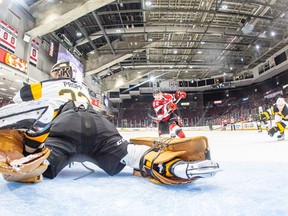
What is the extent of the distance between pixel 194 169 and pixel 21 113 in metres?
0.95

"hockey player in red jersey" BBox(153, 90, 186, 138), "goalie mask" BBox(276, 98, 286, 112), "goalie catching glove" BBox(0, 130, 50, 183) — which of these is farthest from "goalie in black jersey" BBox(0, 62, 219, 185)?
"goalie mask" BBox(276, 98, 286, 112)

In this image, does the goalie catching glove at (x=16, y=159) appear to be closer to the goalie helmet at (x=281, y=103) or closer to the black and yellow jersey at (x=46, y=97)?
the black and yellow jersey at (x=46, y=97)

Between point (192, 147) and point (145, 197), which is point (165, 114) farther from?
point (145, 197)

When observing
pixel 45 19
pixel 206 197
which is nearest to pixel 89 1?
pixel 45 19

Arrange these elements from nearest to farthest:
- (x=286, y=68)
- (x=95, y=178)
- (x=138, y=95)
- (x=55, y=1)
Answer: (x=95, y=178), (x=55, y=1), (x=286, y=68), (x=138, y=95)

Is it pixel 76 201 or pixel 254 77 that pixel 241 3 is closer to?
pixel 76 201

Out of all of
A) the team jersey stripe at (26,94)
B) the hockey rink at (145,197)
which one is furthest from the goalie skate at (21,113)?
the hockey rink at (145,197)

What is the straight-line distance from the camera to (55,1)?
7180mm

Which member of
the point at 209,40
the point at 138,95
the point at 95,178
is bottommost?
the point at 95,178

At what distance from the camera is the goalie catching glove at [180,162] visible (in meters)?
1.08

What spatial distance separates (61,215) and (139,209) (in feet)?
1.01

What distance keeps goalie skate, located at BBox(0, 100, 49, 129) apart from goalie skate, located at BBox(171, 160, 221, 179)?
77 centimetres

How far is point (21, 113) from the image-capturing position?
1.05 meters

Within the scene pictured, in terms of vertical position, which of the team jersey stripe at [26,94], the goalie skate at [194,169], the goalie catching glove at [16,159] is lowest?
the goalie skate at [194,169]
